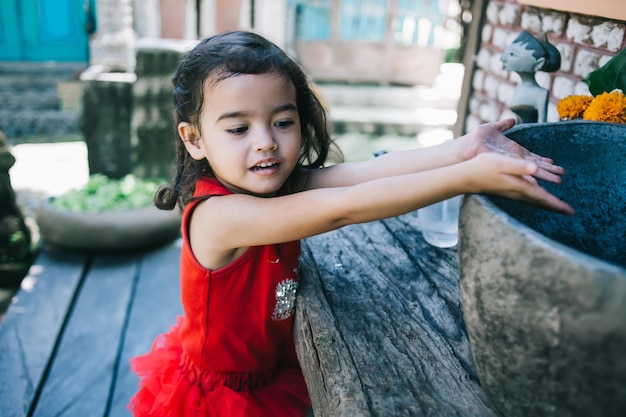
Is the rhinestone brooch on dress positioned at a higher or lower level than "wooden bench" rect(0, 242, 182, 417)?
higher

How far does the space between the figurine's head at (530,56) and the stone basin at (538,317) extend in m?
0.80

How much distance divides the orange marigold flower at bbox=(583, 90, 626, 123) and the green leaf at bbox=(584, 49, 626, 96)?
0.49ft

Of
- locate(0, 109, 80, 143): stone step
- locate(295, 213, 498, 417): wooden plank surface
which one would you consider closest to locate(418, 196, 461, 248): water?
locate(295, 213, 498, 417): wooden plank surface

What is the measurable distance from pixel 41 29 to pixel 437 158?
7.68m

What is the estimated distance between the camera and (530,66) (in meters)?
1.62

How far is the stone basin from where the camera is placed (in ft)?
2.13

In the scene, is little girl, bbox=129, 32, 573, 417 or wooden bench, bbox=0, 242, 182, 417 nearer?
little girl, bbox=129, 32, 573, 417

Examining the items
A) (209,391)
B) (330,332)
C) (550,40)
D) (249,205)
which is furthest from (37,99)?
(330,332)

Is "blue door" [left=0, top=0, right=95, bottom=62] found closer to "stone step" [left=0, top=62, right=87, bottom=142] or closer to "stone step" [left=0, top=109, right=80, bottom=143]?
"stone step" [left=0, top=62, right=87, bottom=142]

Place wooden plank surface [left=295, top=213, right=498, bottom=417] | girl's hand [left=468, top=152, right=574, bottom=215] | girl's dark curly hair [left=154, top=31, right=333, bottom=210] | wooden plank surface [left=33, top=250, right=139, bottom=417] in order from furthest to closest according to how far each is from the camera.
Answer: wooden plank surface [left=33, top=250, right=139, bottom=417]
girl's dark curly hair [left=154, top=31, right=333, bottom=210]
wooden plank surface [left=295, top=213, right=498, bottom=417]
girl's hand [left=468, top=152, right=574, bottom=215]

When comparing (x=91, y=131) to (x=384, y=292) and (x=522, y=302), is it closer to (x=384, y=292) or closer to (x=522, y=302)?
(x=384, y=292)

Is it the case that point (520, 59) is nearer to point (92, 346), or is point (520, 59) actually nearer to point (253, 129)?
point (253, 129)

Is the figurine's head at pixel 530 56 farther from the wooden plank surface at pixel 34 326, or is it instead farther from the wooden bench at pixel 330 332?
the wooden plank surface at pixel 34 326

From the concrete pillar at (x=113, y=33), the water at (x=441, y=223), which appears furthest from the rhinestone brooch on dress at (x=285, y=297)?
the concrete pillar at (x=113, y=33)
